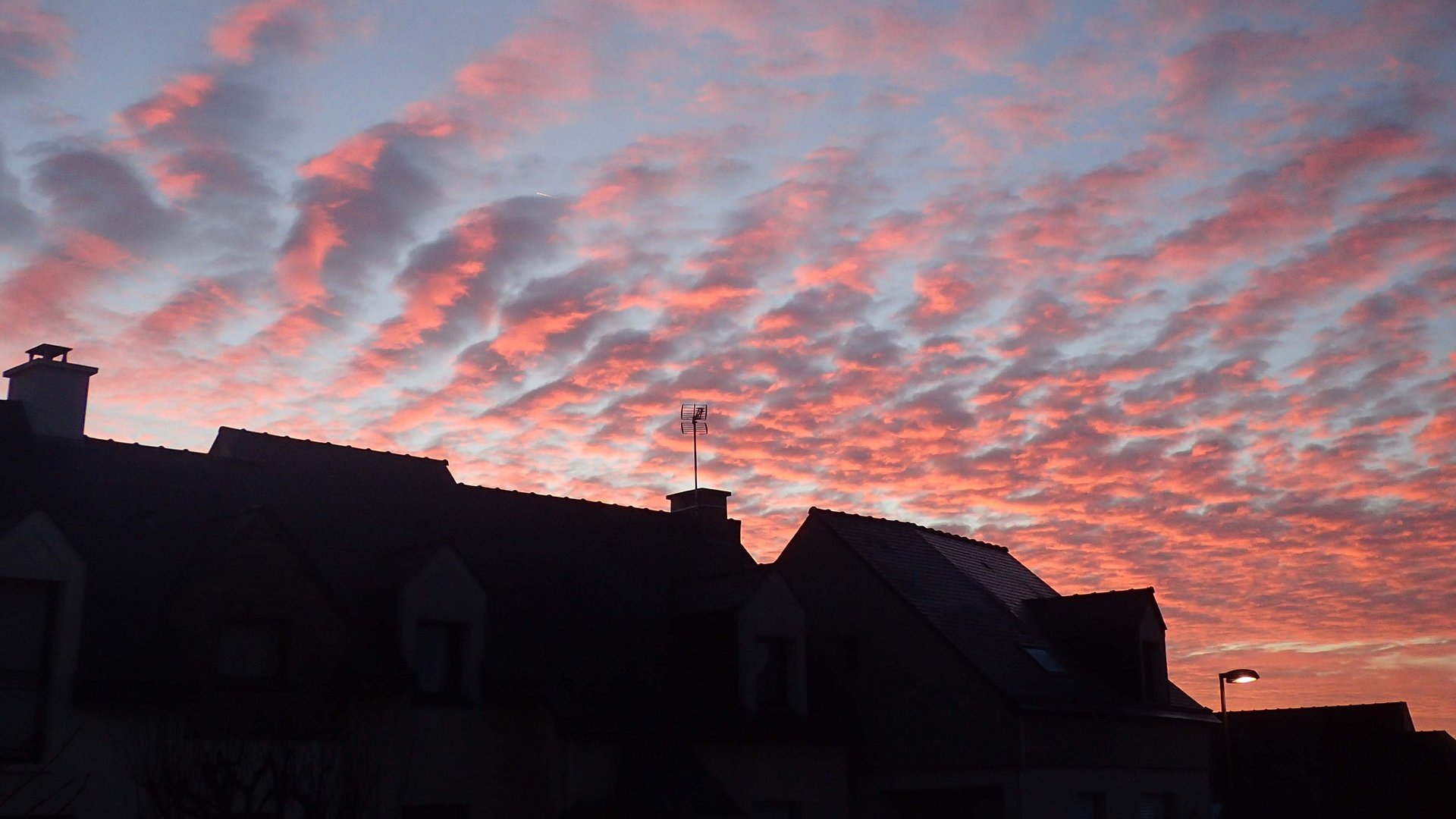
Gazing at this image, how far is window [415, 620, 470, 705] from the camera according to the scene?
2383cm

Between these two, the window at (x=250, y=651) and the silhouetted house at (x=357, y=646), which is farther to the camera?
the window at (x=250, y=651)

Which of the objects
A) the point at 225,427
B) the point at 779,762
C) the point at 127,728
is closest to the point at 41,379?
the point at 225,427

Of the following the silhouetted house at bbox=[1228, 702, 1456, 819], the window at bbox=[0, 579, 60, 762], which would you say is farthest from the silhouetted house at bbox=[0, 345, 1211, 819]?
the silhouetted house at bbox=[1228, 702, 1456, 819]

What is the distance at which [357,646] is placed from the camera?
22594 mm

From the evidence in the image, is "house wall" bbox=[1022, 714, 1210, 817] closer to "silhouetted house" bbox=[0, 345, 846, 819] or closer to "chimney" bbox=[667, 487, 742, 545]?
"silhouetted house" bbox=[0, 345, 846, 819]

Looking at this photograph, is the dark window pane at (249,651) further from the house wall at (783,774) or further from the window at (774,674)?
the window at (774,674)

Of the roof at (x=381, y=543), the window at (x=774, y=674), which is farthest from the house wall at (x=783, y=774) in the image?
the roof at (x=381, y=543)

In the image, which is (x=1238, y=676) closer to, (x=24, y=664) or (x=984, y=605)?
(x=984, y=605)

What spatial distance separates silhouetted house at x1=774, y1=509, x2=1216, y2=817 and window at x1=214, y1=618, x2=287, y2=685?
12758 millimetres

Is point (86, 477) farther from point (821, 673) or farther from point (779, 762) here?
point (821, 673)

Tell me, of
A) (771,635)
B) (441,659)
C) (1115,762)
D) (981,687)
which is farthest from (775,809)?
(1115,762)

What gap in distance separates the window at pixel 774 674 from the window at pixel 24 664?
14028mm

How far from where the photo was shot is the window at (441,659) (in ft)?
78.2

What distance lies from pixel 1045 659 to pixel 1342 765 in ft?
79.1
